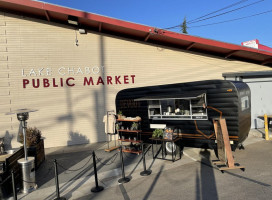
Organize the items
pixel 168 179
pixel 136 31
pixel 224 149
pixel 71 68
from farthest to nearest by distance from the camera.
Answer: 1. pixel 71 68
2. pixel 136 31
3. pixel 224 149
4. pixel 168 179

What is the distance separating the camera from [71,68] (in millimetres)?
11484

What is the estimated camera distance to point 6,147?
414 inches

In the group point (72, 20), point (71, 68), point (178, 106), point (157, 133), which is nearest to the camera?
point (157, 133)

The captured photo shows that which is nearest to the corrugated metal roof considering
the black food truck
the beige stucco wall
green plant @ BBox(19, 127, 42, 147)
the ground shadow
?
the beige stucco wall

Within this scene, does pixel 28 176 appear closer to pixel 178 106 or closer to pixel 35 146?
pixel 35 146

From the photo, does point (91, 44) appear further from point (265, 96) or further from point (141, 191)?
point (265, 96)

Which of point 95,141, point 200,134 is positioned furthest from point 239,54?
point 95,141

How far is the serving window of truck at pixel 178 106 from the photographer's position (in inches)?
293

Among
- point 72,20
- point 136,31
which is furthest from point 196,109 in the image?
point 72,20

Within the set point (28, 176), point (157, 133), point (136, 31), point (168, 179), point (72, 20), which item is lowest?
point (168, 179)

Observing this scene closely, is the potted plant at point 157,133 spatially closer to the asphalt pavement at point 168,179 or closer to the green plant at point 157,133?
the green plant at point 157,133

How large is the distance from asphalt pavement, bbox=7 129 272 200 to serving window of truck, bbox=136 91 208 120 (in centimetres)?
164

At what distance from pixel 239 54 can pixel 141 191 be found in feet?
34.1

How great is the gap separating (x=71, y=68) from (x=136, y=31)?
4257 mm
